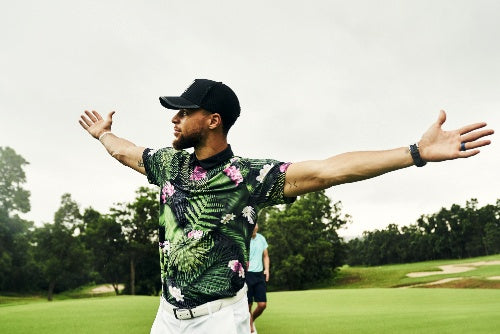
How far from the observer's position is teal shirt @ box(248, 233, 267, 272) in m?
9.61

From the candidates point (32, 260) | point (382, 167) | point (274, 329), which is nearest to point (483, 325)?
point (274, 329)

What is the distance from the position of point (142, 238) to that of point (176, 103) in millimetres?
50602

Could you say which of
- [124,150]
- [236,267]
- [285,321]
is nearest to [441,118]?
[236,267]

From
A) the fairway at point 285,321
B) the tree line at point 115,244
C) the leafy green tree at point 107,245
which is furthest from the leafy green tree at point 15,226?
the fairway at point 285,321

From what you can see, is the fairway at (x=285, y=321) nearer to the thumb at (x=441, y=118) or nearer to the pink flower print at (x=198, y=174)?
the pink flower print at (x=198, y=174)

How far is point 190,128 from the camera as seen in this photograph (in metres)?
3.14

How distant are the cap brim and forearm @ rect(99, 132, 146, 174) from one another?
62cm

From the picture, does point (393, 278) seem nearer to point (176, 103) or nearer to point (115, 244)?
point (115, 244)

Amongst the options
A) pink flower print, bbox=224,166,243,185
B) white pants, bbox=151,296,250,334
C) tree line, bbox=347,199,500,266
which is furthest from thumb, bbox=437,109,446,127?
tree line, bbox=347,199,500,266

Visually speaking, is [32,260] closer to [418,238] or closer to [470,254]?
[418,238]

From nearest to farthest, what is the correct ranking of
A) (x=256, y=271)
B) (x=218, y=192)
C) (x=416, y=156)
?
(x=416, y=156), (x=218, y=192), (x=256, y=271)

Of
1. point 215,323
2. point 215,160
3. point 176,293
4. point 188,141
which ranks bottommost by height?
point 215,323

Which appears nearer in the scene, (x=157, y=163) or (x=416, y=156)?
(x=416, y=156)

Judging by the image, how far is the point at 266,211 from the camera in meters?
61.1
